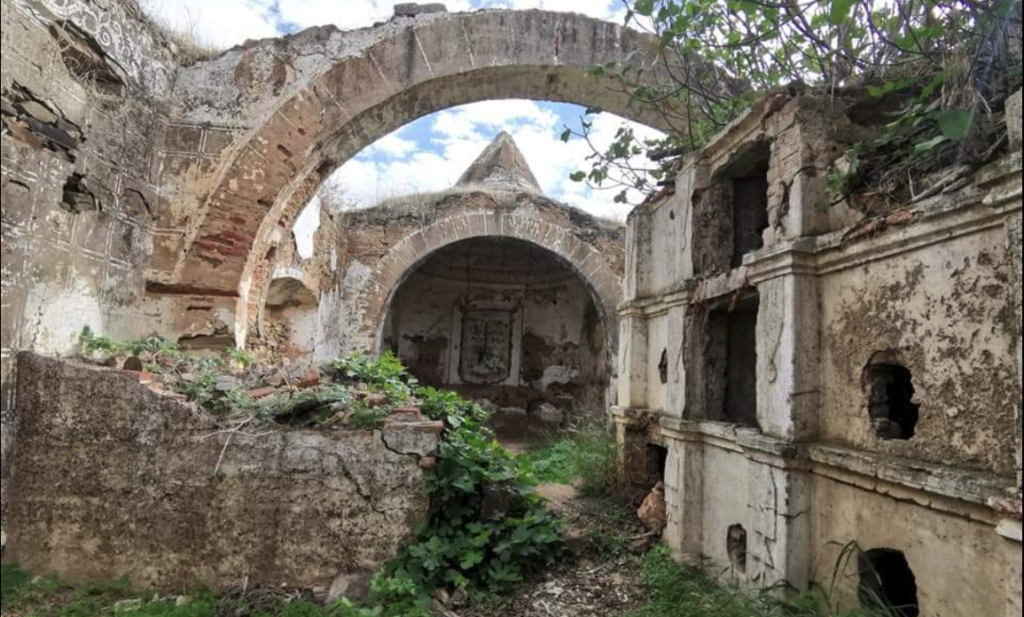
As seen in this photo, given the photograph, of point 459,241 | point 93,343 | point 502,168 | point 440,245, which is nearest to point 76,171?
point 93,343

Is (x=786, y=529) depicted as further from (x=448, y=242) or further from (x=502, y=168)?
(x=502, y=168)

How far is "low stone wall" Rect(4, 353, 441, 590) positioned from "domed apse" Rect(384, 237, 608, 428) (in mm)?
9007

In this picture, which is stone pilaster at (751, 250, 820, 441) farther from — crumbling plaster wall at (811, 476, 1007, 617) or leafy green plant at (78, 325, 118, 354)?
leafy green plant at (78, 325, 118, 354)

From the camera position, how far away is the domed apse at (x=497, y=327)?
12.5 metres

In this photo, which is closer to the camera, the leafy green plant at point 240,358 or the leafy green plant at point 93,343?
the leafy green plant at point 93,343

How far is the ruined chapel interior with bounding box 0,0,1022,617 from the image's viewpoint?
2.25m

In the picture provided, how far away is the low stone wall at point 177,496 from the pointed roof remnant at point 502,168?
889 cm

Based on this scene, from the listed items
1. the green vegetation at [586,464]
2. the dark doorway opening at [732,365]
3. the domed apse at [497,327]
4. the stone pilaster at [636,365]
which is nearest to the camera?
the dark doorway opening at [732,365]

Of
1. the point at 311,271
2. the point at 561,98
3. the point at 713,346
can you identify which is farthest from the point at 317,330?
the point at 713,346

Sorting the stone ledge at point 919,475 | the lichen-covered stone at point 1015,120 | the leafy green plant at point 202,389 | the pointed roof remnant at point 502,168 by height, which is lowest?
the stone ledge at point 919,475

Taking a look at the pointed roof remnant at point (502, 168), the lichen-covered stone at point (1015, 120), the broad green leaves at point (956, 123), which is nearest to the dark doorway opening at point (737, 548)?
the lichen-covered stone at point (1015, 120)

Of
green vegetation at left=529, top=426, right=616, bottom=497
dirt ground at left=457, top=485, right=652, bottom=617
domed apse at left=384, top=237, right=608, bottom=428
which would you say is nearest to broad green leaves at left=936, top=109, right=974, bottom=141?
dirt ground at left=457, top=485, right=652, bottom=617

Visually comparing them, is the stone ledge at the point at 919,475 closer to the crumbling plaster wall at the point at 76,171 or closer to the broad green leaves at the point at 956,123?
the broad green leaves at the point at 956,123

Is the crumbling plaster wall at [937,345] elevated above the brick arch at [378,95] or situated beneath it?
situated beneath
